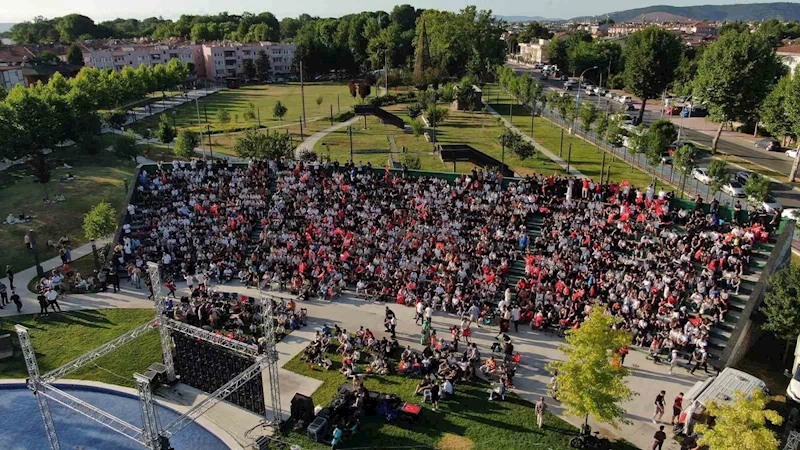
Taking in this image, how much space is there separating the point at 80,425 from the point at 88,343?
5476 millimetres

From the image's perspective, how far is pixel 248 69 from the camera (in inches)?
4946

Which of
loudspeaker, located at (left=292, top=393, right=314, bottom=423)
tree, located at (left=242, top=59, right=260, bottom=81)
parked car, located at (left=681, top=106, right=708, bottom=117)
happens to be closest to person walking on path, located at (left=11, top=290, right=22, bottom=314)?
loudspeaker, located at (left=292, top=393, right=314, bottom=423)

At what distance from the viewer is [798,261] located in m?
31.6

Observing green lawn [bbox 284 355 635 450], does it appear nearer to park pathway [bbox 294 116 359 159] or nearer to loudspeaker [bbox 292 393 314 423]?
loudspeaker [bbox 292 393 314 423]

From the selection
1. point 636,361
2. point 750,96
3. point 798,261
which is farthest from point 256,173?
point 750,96

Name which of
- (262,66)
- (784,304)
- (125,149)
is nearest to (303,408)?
(784,304)

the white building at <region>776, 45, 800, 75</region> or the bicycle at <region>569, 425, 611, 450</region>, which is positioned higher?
the white building at <region>776, 45, 800, 75</region>

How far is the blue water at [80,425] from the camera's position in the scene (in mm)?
18719

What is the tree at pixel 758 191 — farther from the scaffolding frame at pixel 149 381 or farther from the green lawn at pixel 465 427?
the scaffolding frame at pixel 149 381

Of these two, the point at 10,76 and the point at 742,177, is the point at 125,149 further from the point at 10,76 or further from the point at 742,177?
the point at 10,76

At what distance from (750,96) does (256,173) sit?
4765 cm

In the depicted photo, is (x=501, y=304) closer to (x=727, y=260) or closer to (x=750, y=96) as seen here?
(x=727, y=260)

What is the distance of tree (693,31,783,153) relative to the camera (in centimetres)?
5366

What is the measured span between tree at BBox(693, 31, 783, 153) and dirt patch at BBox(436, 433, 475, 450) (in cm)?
4935
